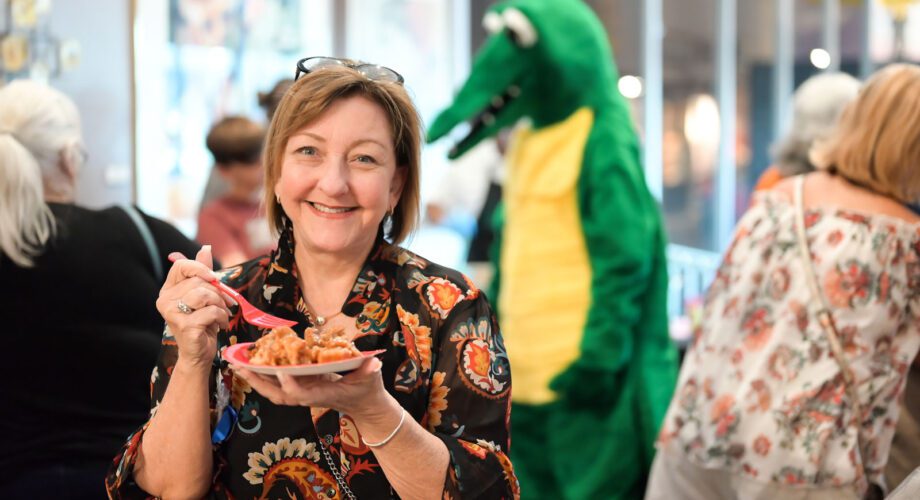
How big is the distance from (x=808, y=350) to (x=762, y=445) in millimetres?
216

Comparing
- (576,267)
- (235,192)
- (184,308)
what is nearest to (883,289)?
(576,267)

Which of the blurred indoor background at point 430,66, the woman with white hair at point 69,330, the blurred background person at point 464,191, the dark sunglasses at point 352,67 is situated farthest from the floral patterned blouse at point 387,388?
the blurred background person at point 464,191

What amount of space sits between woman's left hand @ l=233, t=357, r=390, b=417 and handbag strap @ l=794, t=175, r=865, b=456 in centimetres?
126

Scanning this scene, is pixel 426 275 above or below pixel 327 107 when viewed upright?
below

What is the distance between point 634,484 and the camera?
3.20m

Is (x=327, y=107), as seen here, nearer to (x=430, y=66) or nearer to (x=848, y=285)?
(x=848, y=285)

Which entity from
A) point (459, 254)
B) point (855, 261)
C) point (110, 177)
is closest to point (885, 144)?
point (855, 261)

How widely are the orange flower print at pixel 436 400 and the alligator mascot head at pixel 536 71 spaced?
5.77ft

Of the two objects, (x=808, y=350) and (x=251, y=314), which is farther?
(x=808, y=350)

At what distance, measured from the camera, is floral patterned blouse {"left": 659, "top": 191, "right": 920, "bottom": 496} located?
220cm

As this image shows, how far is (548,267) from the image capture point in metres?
3.16

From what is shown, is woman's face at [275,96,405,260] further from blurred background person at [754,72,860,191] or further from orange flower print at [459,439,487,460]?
blurred background person at [754,72,860,191]

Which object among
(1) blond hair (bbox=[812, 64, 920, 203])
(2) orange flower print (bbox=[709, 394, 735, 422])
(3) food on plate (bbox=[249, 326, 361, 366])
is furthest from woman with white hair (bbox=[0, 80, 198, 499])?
(1) blond hair (bbox=[812, 64, 920, 203])

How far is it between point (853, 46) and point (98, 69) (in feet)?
14.9
